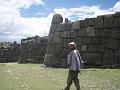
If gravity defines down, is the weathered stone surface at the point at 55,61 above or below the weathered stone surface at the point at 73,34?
below

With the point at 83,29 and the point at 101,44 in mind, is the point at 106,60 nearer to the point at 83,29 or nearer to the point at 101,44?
the point at 101,44

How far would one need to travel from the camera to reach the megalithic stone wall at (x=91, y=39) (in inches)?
809

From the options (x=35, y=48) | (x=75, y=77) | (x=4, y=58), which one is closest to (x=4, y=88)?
→ (x=75, y=77)

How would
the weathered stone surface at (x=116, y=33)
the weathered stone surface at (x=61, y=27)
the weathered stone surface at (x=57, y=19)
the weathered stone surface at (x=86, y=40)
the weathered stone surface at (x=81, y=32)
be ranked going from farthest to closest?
the weathered stone surface at (x=57, y=19)
the weathered stone surface at (x=61, y=27)
the weathered stone surface at (x=81, y=32)
the weathered stone surface at (x=86, y=40)
the weathered stone surface at (x=116, y=33)

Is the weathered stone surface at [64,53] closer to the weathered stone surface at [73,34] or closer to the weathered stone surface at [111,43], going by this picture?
the weathered stone surface at [73,34]

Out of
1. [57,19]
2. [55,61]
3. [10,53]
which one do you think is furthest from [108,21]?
[10,53]

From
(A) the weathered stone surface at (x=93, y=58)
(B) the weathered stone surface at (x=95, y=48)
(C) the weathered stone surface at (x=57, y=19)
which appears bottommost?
(A) the weathered stone surface at (x=93, y=58)

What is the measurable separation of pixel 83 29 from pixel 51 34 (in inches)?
168

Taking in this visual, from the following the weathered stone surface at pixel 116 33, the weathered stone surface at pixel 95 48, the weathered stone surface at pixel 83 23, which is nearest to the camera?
the weathered stone surface at pixel 116 33

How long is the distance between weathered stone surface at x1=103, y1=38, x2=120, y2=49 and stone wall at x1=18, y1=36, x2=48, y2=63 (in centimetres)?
1579

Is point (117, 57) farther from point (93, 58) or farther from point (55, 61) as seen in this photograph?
point (55, 61)

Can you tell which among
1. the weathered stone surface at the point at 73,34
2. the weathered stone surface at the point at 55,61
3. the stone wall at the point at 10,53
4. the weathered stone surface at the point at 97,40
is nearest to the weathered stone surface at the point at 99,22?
the weathered stone surface at the point at 97,40

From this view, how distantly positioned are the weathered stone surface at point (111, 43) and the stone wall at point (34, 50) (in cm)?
1579

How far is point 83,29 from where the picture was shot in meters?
22.4
